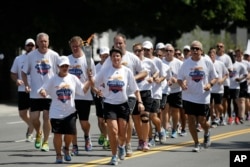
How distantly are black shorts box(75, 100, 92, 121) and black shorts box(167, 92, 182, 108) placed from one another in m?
4.32

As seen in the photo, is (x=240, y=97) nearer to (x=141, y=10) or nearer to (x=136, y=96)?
(x=136, y=96)

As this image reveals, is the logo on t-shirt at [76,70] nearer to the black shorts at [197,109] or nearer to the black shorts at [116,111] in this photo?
the black shorts at [116,111]

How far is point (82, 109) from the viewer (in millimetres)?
15422

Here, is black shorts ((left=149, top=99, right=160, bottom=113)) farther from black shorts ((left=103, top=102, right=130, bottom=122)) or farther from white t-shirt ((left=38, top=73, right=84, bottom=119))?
white t-shirt ((left=38, top=73, right=84, bottom=119))

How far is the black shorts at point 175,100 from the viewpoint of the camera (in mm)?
19453

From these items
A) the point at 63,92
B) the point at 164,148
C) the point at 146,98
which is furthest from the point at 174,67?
the point at 63,92

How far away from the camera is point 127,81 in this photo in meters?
14.2

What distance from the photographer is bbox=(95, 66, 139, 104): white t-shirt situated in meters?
14.0

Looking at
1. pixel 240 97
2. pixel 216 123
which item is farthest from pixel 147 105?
pixel 240 97

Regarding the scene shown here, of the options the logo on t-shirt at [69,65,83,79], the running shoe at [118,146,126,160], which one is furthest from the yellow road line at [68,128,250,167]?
the logo on t-shirt at [69,65,83,79]

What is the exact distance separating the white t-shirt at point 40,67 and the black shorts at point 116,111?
197 centimetres

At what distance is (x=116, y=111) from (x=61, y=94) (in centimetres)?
93

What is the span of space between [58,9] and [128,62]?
59.0 feet

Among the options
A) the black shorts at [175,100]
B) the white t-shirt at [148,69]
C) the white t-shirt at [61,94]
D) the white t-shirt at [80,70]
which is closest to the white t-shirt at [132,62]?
the white t-shirt at [80,70]
